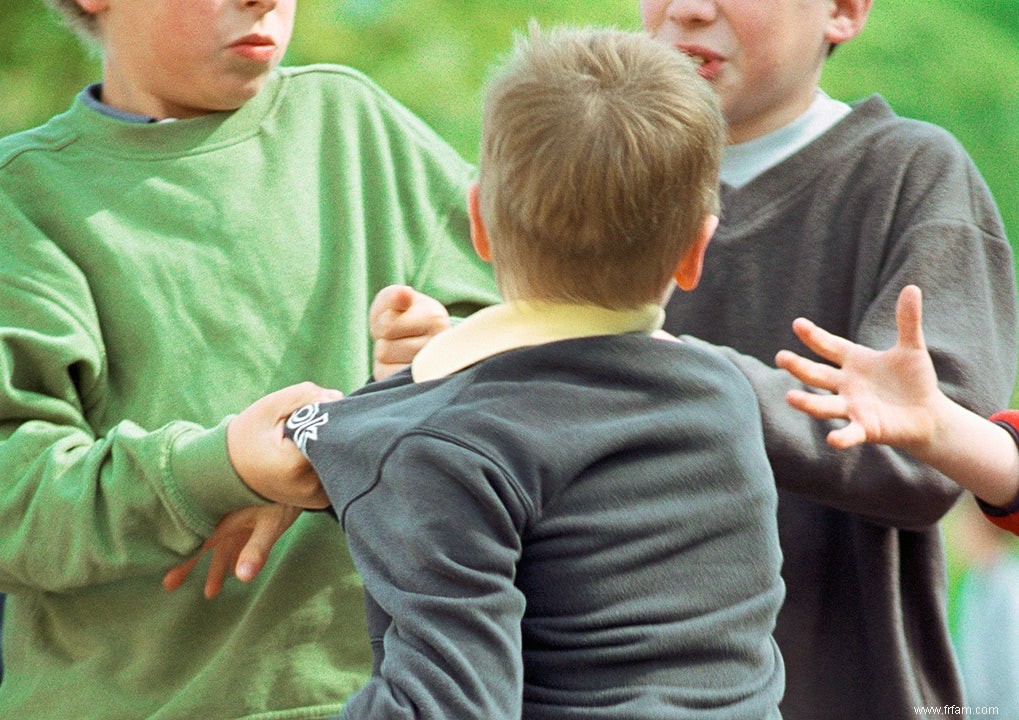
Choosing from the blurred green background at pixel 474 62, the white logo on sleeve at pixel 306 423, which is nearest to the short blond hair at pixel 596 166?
the white logo on sleeve at pixel 306 423

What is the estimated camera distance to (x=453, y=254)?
1.59m

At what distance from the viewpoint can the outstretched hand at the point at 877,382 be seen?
133 cm

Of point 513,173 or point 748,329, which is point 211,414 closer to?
point 513,173

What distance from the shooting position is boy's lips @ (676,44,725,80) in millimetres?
1725

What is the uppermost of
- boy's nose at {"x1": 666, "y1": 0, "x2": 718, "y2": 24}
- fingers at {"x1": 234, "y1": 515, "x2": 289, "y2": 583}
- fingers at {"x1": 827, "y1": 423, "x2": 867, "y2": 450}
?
boy's nose at {"x1": 666, "y1": 0, "x2": 718, "y2": 24}

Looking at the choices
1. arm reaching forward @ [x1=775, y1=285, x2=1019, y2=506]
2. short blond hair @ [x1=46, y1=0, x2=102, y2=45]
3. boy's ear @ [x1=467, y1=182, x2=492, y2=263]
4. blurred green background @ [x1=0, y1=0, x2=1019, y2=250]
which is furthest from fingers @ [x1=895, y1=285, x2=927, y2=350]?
blurred green background @ [x1=0, y1=0, x2=1019, y2=250]

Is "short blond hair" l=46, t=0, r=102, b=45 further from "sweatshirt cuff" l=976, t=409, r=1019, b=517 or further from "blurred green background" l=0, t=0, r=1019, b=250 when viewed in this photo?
"blurred green background" l=0, t=0, r=1019, b=250

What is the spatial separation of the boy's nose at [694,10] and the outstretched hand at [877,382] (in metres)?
0.52

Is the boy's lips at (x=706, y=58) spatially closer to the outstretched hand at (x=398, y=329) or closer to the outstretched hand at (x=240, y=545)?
the outstretched hand at (x=398, y=329)

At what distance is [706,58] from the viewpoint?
1.73 metres

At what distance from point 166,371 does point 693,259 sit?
563 millimetres

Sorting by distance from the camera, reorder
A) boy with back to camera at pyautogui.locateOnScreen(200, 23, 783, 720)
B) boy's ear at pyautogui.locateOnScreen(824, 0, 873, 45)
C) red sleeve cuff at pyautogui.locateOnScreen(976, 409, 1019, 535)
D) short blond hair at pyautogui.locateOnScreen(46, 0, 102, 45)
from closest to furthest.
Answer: boy with back to camera at pyautogui.locateOnScreen(200, 23, 783, 720)
red sleeve cuff at pyautogui.locateOnScreen(976, 409, 1019, 535)
short blond hair at pyautogui.locateOnScreen(46, 0, 102, 45)
boy's ear at pyautogui.locateOnScreen(824, 0, 873, 45)

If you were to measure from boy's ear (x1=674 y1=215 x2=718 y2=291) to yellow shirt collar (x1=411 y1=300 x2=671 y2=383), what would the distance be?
4 centimetres

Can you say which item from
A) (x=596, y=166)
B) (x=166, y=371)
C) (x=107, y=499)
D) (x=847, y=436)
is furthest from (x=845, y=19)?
(x=107, y=499)
